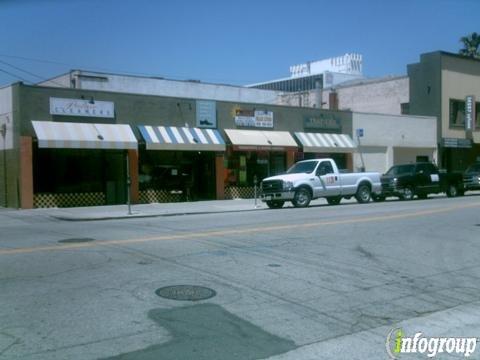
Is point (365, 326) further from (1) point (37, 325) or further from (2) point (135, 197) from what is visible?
(2) point (135, 197)

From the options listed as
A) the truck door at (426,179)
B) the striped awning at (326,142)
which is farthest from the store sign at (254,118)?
the truck door at (426,179)

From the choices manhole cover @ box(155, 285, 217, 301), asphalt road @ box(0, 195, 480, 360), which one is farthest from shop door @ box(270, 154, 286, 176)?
manhole cover @ box(155, 285, 217, 301)

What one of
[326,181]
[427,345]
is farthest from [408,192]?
[427,345]

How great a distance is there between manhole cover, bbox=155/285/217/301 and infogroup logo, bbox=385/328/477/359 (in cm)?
244

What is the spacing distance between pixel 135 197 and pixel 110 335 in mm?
19649

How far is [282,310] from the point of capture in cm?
684

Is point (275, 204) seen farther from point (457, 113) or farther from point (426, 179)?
point (457, 113)

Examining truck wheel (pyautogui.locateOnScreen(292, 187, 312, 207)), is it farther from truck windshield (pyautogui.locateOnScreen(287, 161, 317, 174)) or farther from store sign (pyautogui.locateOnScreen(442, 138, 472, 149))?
store sign (pyautogui.locateOnScreen(442, 138, 472, 149))

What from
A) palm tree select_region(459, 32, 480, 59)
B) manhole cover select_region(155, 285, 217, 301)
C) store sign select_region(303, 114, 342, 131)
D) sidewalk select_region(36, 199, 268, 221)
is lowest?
sidewalk select_region(36, 199, 268, 221)

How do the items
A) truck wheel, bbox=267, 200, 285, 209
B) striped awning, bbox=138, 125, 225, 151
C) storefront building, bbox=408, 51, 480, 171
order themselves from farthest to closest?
storefront building, bbox=408, 51, 480, 171, striped awning, bbox=138, 125, 225, 151, truck wheel, bbox=267, 200, 285, 209

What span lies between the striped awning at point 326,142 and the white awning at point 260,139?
808mm

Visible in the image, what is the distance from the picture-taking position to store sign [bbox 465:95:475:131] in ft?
131

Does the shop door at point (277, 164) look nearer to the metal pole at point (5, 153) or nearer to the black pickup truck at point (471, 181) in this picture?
the black pickup truck at point (471, 181)

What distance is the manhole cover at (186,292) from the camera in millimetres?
7137
